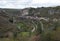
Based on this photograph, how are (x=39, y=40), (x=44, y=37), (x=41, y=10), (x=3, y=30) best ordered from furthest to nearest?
(x=41, y=10), (x=3, y=30), (x=39, y=40), (x=44, y=37)

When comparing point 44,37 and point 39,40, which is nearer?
point 44,37

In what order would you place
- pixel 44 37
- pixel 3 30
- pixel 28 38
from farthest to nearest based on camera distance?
pixel 3 30 < pixel 28 38 < pixel 44 37

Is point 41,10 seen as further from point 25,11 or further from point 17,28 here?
point 17,28

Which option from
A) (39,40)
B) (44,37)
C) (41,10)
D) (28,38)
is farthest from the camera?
(41,10)

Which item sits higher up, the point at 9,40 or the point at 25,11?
the point at 9,40

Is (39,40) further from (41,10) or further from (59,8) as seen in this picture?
(59,8)

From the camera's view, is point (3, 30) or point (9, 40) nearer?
point (9, 40)

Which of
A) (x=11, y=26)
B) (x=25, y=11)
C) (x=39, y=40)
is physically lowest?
(x=25, y=11)

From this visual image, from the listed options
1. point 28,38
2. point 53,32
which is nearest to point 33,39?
point 28,38

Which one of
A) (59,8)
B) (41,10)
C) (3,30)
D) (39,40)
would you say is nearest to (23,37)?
(39,40)
